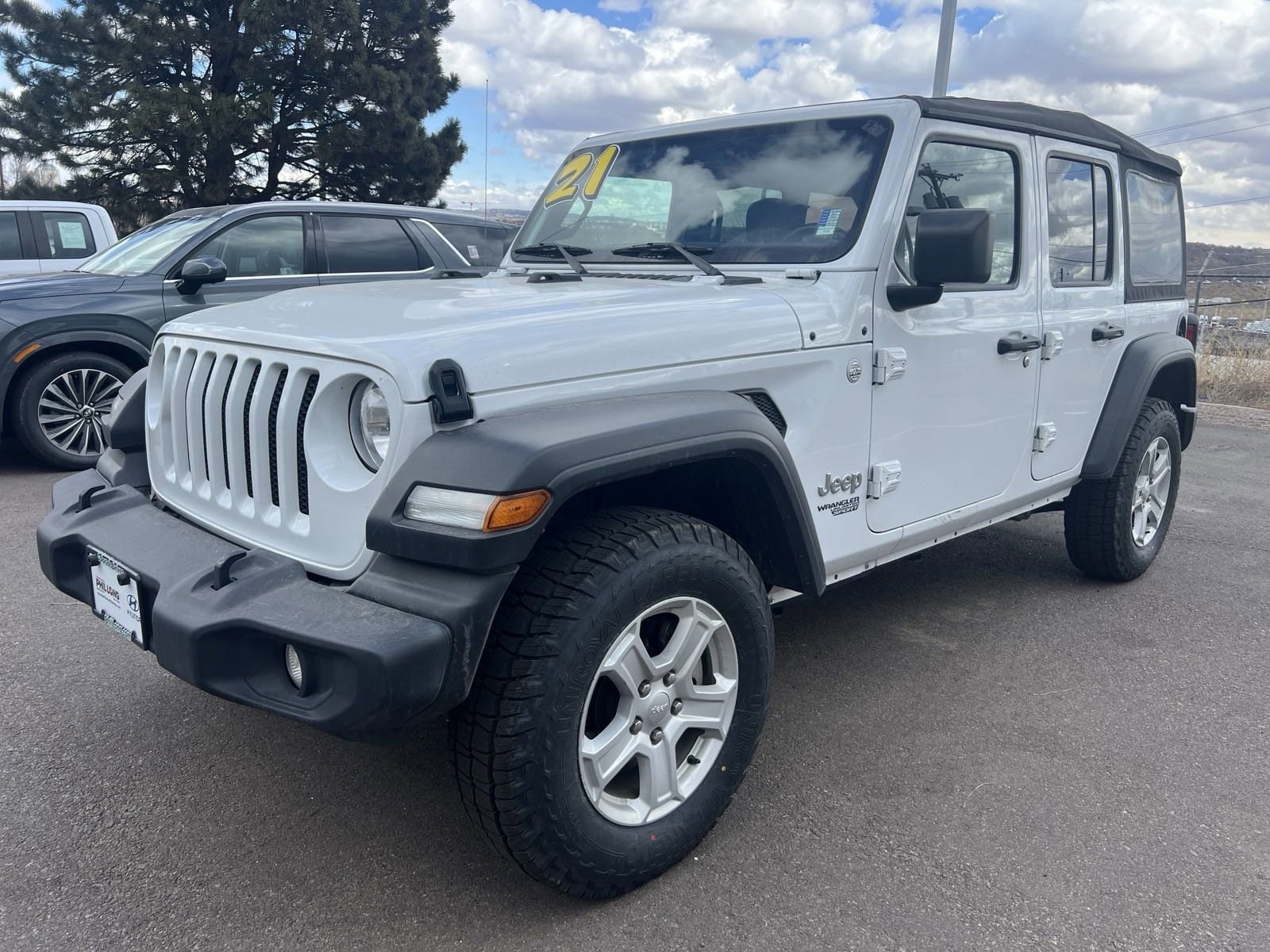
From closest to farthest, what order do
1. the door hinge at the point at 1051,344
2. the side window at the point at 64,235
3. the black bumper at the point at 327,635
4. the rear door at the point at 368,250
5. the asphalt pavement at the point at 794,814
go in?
the black bumper at the point at 327,635, the asphalt pavement at the point at 794,814, the door hinge at the point at 1051,344, the rear door at the point at 368,250, the side window at the point at 64,235

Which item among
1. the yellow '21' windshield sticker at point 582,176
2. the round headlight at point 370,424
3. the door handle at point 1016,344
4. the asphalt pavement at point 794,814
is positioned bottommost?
the asphalt pavement at point 794,814

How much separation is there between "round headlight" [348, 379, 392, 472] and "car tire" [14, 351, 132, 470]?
4.90 meters

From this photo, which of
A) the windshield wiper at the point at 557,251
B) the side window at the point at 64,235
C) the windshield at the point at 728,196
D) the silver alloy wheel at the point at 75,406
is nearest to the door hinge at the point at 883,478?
the windshield at the point at 728,196

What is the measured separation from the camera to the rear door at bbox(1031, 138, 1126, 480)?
372 cm

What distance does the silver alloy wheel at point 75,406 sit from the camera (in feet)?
20.8

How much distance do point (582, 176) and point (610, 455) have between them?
79.4 inches

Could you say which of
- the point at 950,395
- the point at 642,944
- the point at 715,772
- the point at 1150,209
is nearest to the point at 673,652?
the point at 715,772

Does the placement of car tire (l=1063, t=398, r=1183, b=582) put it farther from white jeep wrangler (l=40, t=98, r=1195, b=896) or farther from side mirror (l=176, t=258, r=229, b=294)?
side mirror (l=176, t=258, r=229, b=294)

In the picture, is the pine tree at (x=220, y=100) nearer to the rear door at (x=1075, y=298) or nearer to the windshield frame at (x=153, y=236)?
the windshield frame at (x=153, y=236)

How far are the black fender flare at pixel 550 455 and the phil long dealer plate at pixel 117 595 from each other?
0.72 meters

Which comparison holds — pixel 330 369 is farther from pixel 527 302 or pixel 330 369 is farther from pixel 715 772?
pixel 715 772

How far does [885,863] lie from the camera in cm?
248

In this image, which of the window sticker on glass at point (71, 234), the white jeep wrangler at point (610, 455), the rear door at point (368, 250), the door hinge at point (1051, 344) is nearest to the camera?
the white jeep wrangler at point (610, 455)

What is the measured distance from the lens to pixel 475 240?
7.61 meters
